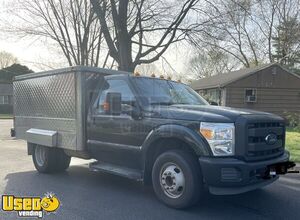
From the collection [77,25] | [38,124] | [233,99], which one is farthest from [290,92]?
[38,124]

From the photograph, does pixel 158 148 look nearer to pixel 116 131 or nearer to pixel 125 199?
pixel 116 131

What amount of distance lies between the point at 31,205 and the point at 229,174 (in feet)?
10.1

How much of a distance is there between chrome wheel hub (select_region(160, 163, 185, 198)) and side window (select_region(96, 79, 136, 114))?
1.23 meters

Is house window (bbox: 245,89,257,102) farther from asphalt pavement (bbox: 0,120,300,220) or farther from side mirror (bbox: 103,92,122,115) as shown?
side mirror (bbox: 103,92,122,115)

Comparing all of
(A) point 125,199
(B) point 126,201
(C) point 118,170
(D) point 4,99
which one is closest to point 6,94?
(D) point 4,99

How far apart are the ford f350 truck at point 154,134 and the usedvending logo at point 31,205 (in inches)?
42.2

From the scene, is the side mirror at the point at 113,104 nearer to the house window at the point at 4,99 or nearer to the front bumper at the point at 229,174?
the front bumper at the point at 229,174

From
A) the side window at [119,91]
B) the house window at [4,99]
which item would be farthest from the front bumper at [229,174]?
the house window at [4,99]

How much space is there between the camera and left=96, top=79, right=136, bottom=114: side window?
17.9ft

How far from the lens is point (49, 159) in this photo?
282 inches

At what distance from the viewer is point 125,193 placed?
5.72 metres

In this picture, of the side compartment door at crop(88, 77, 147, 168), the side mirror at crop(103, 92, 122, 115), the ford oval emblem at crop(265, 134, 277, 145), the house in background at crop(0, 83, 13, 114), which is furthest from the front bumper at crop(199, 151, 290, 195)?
the house in background at crop(0, 83, 13, 114)

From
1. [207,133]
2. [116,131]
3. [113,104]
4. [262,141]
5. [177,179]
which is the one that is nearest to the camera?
[207,133]

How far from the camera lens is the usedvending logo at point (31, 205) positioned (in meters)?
4.70
